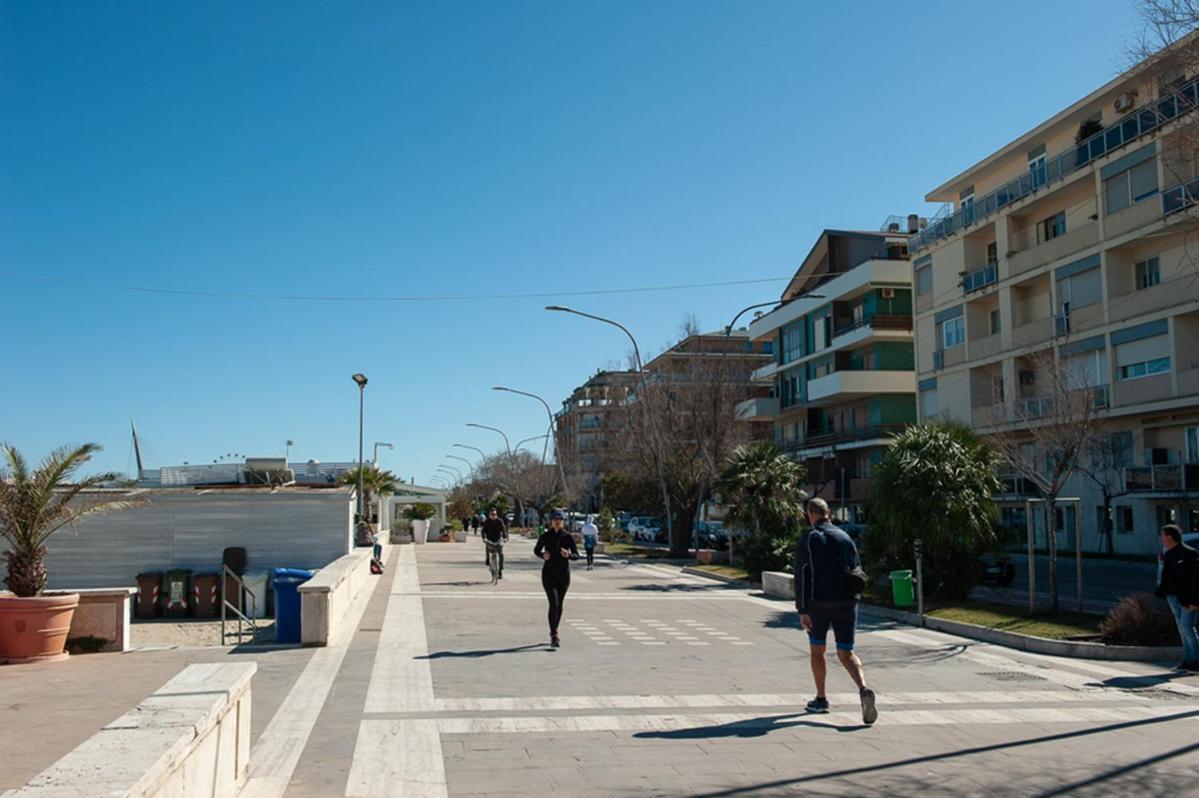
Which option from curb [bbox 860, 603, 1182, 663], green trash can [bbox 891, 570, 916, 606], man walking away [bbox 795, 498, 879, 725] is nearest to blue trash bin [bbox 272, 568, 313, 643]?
man walking away [bbox 795, 498, 879, 725]

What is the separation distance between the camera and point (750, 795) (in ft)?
21.1

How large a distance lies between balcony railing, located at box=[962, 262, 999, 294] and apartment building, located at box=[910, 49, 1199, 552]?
55mm

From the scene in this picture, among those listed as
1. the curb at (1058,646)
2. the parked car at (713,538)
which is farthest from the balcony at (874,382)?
the curb at (1058,646)

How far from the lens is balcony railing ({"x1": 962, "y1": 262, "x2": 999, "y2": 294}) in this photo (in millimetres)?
42562

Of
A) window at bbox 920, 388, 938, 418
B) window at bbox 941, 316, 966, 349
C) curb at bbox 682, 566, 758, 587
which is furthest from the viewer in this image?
window at bbox 920, 388, 938, 418

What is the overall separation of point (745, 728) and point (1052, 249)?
35.0 meters

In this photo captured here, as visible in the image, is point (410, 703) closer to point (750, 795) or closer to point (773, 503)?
point (750, 795)

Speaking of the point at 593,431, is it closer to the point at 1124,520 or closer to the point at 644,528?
the point at 644,528

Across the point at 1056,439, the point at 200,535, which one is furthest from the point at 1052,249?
the point at 200,535

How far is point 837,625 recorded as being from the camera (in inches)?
348

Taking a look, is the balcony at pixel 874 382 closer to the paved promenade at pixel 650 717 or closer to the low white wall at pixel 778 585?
the low white wall at pixel 778 585

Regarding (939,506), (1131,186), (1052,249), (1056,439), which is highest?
(1131,186)

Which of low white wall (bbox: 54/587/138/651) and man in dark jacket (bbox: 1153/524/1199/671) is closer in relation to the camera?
man in dark jacket (bbox: 1153/524/1199/671)

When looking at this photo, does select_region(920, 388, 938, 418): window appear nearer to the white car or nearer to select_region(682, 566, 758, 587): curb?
the white car
